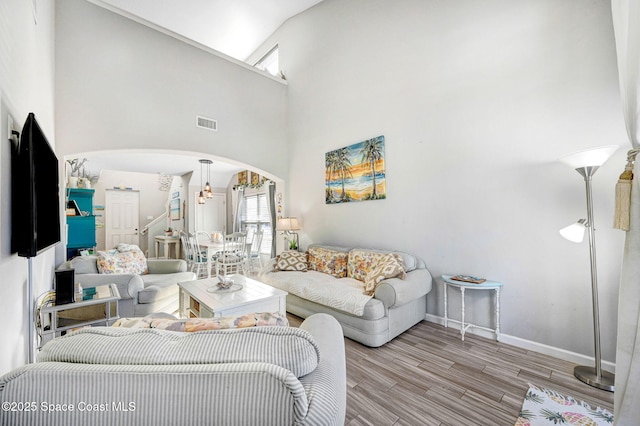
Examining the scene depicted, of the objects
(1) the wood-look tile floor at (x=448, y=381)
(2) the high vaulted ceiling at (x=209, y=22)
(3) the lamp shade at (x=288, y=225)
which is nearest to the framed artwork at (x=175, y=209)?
(2) the high vaulted ceiling at (x=209, y=22)

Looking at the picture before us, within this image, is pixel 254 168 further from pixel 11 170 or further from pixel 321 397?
pixel 321 397

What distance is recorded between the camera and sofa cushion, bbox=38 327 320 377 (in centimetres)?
74

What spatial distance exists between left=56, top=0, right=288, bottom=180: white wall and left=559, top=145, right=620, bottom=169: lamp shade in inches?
162

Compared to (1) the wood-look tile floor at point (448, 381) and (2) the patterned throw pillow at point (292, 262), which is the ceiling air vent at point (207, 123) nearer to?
(2) the patterned throw pillow at point (292, 262)

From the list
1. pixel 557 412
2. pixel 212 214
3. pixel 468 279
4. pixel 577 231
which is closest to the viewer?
pixel 557 412

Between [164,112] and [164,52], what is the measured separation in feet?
2.89

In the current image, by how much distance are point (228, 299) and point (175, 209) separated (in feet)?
22.2

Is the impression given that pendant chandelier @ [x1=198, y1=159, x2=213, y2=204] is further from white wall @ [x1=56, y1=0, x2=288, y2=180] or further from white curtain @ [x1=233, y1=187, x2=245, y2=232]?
white wall @ [x1=56, y1=0, x2=288, y2=180]


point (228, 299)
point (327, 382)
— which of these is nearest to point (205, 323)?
point (327, 382)

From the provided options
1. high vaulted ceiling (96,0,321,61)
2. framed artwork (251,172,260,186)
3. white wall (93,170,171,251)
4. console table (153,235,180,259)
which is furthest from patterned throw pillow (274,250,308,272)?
white wall (93,170,171,251)

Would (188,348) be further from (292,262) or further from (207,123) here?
(207,123)

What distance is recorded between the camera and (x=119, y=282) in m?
2.76

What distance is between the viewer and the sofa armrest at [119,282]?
8.80 feet

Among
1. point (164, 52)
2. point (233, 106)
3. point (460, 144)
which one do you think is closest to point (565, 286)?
point (460, 144)
